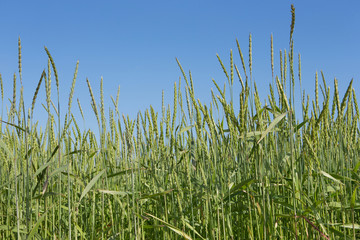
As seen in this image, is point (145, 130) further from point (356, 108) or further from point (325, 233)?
point (356, 108)

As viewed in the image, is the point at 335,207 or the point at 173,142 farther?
the point at 173,142


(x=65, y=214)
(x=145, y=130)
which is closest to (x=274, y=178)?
(x=145, y=130)

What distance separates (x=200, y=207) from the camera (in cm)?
141

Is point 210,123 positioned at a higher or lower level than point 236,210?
higher

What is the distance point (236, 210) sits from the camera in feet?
4.51

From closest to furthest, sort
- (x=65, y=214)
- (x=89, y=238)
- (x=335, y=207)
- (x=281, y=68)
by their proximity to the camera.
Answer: (x=281, y=68)
(x=335, y=207)
(x=89, y=238)
(x=65, y=214)

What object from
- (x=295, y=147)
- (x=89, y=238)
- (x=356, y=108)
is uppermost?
(x=356, y=108)

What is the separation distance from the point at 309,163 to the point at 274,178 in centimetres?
29

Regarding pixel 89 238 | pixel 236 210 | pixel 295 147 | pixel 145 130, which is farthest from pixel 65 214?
pixel 295 147

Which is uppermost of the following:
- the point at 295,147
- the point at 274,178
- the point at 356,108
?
the point at 356,108

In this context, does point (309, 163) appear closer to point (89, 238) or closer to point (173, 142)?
point (173, 142)

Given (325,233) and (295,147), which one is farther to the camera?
(295,147)

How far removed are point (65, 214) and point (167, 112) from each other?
69 cm

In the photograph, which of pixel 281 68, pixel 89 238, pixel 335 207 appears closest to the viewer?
pixel 281 68
